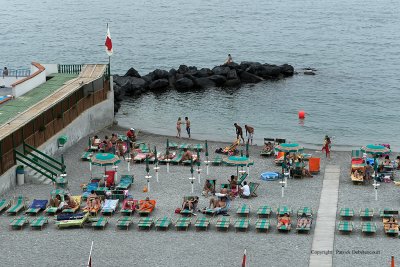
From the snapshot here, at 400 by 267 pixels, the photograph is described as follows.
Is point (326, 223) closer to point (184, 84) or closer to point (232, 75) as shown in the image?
point (184, 84)

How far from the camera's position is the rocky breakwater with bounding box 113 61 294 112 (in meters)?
72.1

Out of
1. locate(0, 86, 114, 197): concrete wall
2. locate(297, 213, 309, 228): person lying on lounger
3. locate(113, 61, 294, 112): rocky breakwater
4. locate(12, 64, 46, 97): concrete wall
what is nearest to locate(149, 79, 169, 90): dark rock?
locate(113, 61, 294, 112): rocky breakwater

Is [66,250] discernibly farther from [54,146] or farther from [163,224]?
[54,146]

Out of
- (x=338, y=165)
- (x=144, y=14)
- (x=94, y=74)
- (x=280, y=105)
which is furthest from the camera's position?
(x=144, y=14)

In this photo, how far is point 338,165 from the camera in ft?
134

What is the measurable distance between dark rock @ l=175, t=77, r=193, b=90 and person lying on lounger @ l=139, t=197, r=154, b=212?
40404 millimetres

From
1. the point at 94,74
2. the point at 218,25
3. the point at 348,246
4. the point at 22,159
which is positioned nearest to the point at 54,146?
the point at 22,159

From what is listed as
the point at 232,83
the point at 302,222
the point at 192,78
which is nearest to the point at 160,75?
the point at 192,78

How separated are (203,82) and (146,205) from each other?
42.1 m

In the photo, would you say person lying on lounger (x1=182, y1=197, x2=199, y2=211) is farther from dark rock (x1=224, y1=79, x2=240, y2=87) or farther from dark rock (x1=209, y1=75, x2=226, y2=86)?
dark rock (x1=224, y1=79, x2=240, y2=87)

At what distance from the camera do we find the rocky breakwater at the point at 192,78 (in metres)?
72.1

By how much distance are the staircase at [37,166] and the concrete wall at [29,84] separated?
21.2 feet

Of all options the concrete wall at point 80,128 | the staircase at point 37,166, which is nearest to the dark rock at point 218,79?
the concrete wall at point 80,128

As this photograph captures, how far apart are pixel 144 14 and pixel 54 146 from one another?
12329 centimetres
